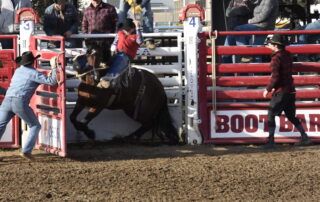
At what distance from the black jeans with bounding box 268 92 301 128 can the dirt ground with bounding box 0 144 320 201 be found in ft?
1.49

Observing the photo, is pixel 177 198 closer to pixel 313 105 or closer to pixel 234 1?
pixel 313 105

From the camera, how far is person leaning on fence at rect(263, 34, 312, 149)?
35.3 feet

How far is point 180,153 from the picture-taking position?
35.4 ft

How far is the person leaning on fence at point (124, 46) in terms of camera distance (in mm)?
10727

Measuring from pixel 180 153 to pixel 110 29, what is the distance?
98.2 inches

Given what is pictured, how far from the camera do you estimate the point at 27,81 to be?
32.3ft

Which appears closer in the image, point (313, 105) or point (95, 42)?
point (95, 42)

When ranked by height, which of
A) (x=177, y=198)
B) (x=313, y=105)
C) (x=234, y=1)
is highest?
(x=234, y=1)

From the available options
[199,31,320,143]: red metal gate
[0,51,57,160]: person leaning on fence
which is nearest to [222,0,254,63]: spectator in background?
[199,31,320,143]: red metal gate

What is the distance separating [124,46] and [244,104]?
212cm

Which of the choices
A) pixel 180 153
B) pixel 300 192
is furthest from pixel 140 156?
pixel 300 192

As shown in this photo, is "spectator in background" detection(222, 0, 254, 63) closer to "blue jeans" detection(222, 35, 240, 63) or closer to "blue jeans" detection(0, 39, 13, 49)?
"blue jeans" detection(222, 35, 240, 63)

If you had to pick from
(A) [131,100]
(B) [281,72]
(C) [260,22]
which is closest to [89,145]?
(A) [131,100]

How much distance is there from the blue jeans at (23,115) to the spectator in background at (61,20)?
77.8 inches
